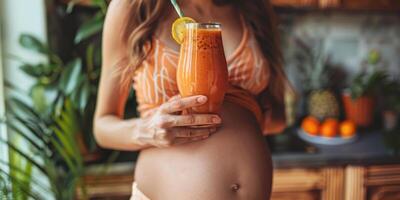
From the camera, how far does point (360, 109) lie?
235 cm

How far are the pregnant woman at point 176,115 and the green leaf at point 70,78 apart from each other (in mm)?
652

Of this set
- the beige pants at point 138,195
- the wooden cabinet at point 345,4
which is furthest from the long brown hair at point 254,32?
the wooden cabinet at point 345,4

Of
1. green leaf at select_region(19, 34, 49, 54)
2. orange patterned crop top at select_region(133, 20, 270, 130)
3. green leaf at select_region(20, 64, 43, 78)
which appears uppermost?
green leaf at select_region(19, 34, 49, 54)

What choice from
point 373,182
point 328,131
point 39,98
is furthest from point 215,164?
point 328,131

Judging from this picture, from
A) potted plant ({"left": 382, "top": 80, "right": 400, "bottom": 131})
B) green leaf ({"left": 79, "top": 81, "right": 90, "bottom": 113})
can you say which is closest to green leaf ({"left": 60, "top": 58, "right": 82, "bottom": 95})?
green leaf ({"left": 79, "top": 81, "right": 90, "bottom": 113})

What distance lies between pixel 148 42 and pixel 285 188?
3.93 ft

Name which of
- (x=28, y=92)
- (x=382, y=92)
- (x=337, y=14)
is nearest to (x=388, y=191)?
(x=382, y=92)

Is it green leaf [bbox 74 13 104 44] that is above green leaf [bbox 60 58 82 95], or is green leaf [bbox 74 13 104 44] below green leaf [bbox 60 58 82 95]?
above

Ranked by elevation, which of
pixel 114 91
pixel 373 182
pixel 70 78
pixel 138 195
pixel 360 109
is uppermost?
pixel 70 78

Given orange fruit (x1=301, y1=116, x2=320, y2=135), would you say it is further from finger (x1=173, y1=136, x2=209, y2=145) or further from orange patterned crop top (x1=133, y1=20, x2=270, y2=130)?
finger (x1=173, y1=136, x2=209, y2=145)

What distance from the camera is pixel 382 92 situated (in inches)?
92.5

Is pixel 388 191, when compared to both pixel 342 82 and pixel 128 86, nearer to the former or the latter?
pixel 342 82

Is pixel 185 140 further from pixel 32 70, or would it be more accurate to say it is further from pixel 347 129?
pixel 347 129

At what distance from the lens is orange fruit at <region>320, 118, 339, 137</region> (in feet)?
7.05
